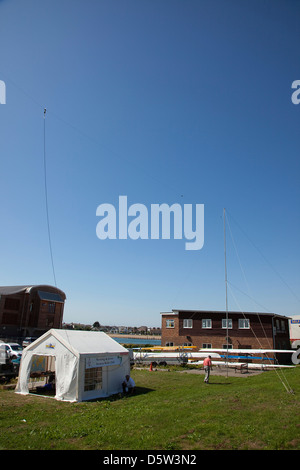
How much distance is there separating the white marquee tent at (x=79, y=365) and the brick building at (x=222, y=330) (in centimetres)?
2438

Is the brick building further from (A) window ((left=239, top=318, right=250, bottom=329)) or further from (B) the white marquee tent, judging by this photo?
(B) the white marquee tent

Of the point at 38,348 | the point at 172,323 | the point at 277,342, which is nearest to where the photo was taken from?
the point at 38,348

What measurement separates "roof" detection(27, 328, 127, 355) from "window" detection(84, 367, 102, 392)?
934mm

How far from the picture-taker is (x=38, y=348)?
1611cm

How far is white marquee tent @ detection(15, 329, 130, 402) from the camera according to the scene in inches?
567

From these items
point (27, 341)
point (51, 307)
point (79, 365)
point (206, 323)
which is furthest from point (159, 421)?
point (51, 307)

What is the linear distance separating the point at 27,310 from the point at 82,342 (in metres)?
46.8

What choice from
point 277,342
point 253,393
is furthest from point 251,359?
point 253,393

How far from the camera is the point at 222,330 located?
40.4 m

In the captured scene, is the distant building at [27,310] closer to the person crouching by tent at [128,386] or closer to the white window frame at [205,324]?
the white window frame at [205,324]

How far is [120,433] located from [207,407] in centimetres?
410

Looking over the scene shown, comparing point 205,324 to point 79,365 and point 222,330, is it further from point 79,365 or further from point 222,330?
point 79,365
